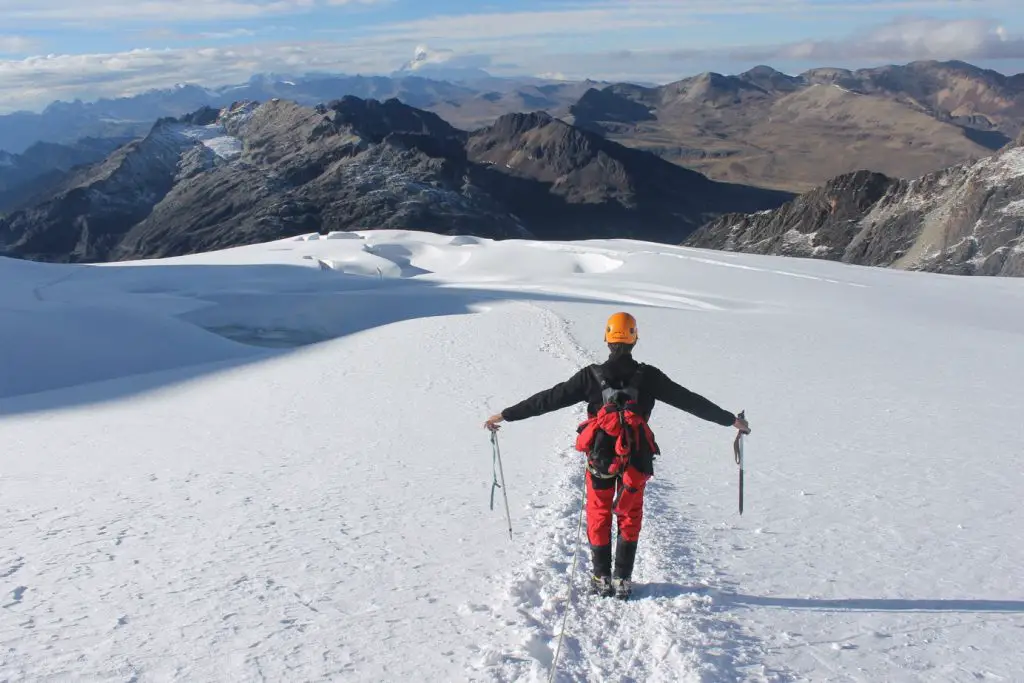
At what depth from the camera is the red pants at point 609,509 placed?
5500mm

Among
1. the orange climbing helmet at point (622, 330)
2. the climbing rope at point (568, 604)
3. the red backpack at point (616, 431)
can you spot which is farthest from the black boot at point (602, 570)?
the orange climbing helmet at point (622, 330)

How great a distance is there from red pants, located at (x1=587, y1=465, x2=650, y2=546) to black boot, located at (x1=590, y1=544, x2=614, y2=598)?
54mm

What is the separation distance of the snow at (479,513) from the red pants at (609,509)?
0.45m

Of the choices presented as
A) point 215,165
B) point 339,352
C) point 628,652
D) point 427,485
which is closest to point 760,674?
point 628,652

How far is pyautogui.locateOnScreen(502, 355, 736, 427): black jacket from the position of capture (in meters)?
5.39

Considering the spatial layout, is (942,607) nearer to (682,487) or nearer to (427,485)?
(682,487)

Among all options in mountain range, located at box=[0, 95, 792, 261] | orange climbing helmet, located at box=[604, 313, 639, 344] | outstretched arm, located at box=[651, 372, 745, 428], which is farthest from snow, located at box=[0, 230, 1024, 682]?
mountain range, located at box=[0, 95, 792, 261]

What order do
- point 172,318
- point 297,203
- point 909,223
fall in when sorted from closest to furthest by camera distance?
point 172,318 < point 909,223 < point 297,203

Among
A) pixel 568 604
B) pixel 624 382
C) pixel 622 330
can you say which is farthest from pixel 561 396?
pixel 568 604

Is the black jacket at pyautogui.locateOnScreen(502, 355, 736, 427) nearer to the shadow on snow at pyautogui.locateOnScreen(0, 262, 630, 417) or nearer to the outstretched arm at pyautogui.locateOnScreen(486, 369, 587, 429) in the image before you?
the outstretched arm at pyautogui.locateOnScreen(486, 369, 587, 429)

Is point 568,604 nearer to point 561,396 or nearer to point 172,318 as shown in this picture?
point 561,396

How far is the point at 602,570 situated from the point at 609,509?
0.42 m

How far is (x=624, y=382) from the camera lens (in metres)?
5.39

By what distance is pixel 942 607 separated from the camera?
18.4 ft
